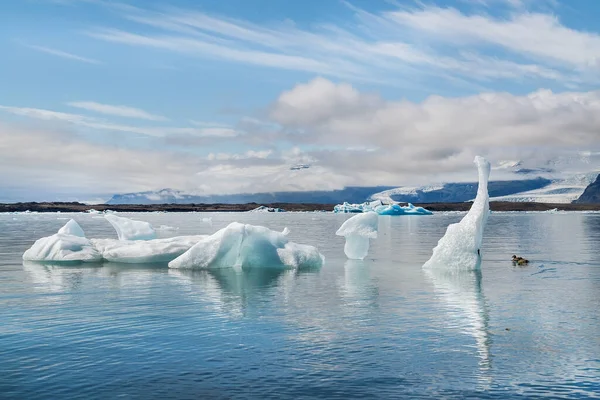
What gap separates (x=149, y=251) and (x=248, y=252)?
5.08m

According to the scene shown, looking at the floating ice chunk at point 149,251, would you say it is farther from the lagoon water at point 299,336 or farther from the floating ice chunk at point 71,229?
the lagoon water at point 299,336

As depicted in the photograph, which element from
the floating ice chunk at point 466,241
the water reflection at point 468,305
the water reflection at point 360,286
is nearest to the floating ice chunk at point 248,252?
the water reflection at point 360,286

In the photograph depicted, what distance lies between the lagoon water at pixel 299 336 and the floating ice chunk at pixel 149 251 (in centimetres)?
481

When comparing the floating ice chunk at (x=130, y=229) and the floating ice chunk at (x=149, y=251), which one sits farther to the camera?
the floating ice chunk at (x=130, y=229)

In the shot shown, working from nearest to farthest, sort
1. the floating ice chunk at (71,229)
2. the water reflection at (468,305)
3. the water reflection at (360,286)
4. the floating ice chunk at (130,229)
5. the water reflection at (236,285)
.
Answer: the water reflection at (468,305) → the water reflection at (236,285) → the water reflection at (360,286) → the floating ice chunk at (71,229) → the floating ice chunk at (130,229)

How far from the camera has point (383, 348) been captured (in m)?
12.3

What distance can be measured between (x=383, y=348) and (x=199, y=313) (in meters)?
5.86

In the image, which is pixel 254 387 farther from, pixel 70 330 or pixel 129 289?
pixel 129 289

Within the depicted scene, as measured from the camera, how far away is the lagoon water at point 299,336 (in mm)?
9977

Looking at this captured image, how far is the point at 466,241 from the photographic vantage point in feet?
84.7

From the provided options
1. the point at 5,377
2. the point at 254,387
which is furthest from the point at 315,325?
the point at 5,377

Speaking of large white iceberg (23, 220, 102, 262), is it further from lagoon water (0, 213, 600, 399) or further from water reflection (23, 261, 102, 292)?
lagoon water (0, 213, 600, 399)

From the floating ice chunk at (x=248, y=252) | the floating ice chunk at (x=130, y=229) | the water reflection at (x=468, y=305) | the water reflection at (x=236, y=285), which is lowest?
the water reflection at (x=468, y=305)

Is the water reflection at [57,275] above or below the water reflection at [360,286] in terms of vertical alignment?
above
